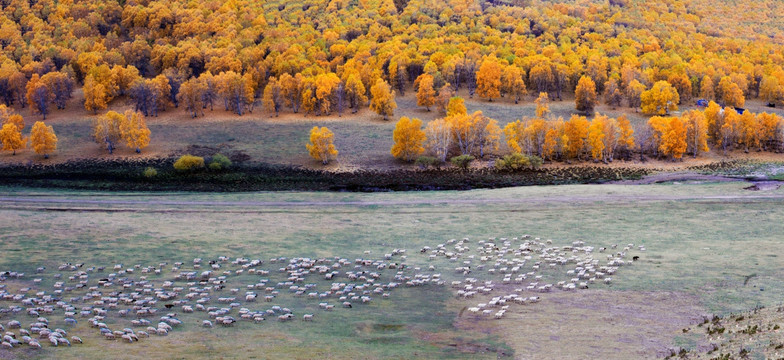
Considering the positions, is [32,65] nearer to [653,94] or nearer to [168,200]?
[168,200]

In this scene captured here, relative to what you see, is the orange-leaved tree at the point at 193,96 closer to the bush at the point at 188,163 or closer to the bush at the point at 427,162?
the bush at the point at 188,163

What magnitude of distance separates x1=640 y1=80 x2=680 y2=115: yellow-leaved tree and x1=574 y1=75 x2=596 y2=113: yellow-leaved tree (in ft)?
33.3

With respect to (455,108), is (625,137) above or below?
below

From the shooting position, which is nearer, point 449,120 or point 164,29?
point 449,120

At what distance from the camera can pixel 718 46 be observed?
194m

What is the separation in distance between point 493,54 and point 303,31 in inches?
2075

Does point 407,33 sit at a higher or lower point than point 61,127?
higher

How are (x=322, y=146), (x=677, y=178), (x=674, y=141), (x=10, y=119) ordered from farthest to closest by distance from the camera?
(x=10, y=119), (x=674, y=141), (x=322, y=146), (x=677, y=178)

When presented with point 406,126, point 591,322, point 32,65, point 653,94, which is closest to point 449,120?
point 406,126

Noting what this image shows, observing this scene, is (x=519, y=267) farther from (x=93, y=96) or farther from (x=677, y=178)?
(x=93, y=96)

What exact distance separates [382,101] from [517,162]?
36408 millimetres

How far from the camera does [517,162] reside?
11344 cm

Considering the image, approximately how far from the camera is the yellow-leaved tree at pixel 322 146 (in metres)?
116

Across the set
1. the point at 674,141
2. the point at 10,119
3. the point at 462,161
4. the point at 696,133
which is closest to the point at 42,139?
the point at 10,119
